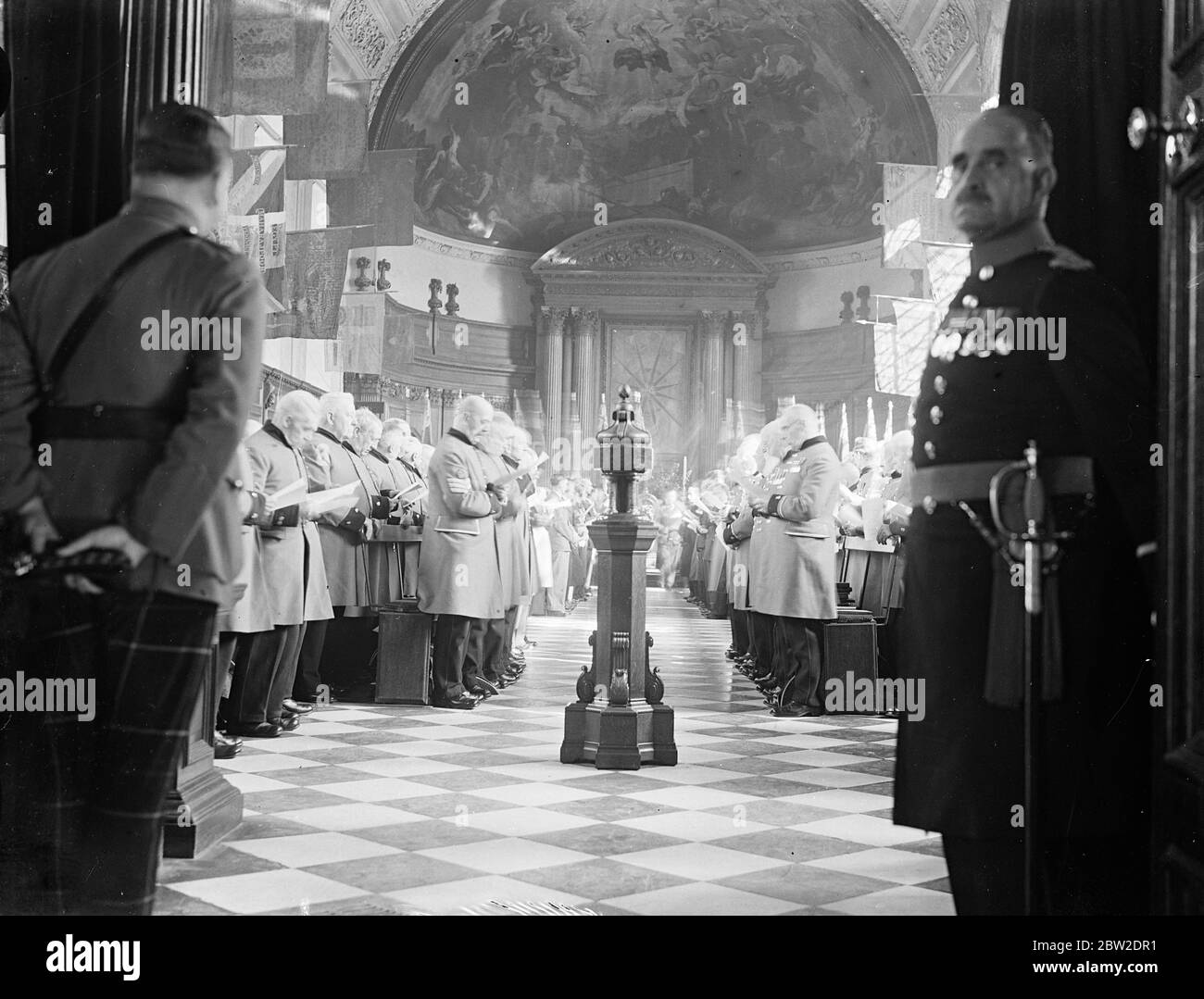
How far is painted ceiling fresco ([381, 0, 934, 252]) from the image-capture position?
1702 centimetres

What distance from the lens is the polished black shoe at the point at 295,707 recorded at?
21.7 feet

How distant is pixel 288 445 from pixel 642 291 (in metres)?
16.6

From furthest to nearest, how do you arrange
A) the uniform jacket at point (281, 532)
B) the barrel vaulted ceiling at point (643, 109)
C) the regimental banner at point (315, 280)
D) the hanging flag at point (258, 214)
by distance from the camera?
the barrel vaulted ceiling at point (643, 109) < the uniform jacket at point (281, 532) < the regimental banner at point (315, 280) < the hanging flag at point (258, 214)

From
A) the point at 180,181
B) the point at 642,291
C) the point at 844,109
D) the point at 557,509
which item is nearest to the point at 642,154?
the point at 642,291

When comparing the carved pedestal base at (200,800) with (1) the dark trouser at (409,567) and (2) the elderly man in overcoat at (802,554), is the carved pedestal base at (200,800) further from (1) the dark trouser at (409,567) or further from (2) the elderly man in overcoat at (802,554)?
(1) the dark trouser at (409,567)

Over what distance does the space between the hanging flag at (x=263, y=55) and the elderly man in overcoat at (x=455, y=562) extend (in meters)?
3.54

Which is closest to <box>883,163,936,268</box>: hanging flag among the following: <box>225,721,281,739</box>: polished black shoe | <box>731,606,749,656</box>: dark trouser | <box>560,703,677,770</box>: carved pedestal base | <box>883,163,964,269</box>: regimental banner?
<box>883,163,964,269</box>: regimental banner

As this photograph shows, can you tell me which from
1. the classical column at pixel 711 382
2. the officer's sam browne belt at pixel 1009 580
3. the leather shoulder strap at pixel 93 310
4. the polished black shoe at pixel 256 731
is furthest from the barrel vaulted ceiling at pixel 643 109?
the leather shoulder strap at pixel 93 310

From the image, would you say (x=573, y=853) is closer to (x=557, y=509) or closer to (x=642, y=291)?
(x=557, y=509)

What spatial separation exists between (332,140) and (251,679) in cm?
267

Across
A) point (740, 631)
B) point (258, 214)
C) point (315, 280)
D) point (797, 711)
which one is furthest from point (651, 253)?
point (258, 214)

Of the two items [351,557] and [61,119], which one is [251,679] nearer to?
[351,557]

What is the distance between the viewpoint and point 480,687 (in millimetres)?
8047
